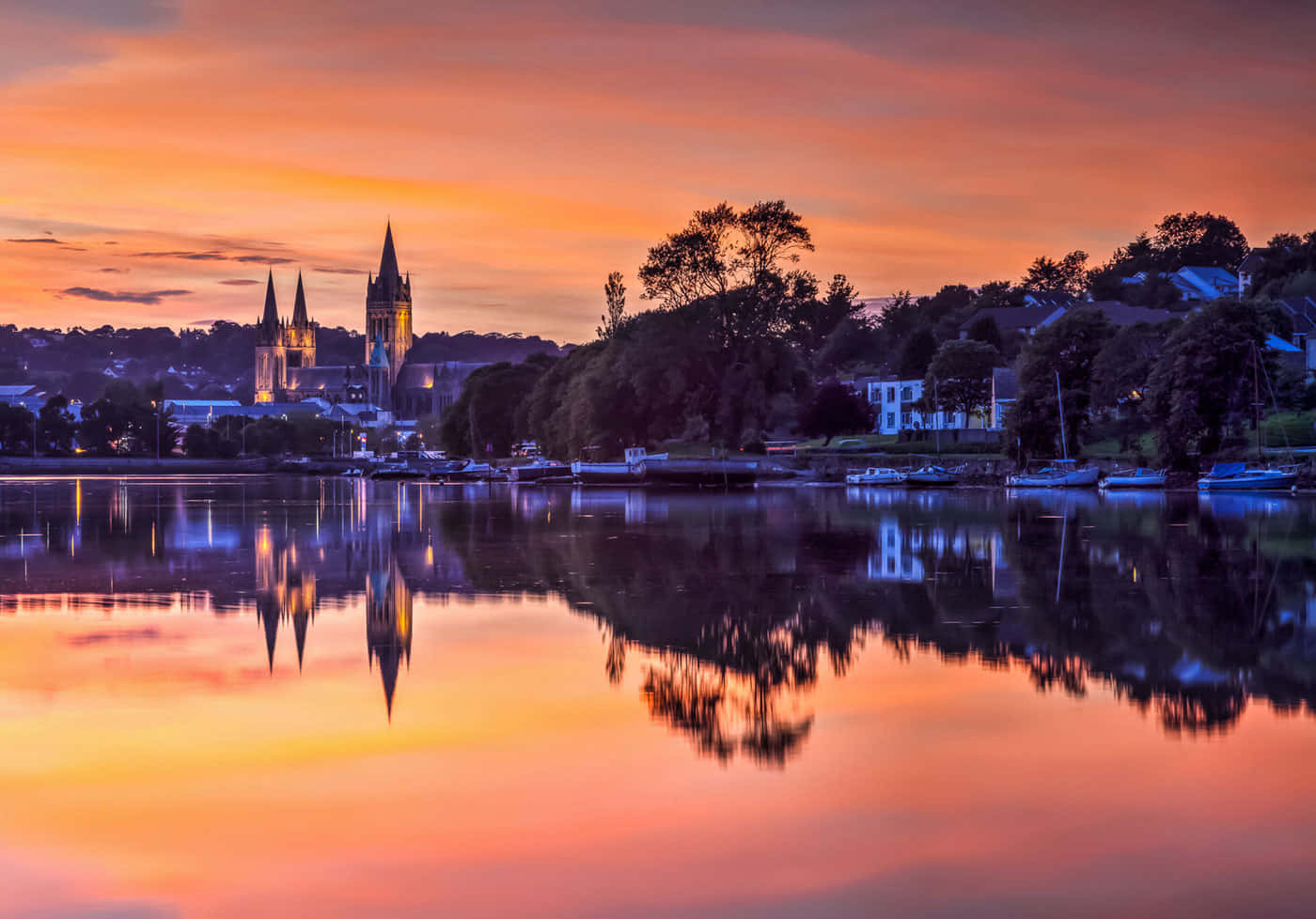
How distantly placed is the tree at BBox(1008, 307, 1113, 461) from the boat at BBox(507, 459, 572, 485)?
101 ft

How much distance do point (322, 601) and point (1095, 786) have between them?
13903 mm

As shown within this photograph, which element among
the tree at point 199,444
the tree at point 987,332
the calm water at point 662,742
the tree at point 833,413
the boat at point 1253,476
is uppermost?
the tree at point 987,332

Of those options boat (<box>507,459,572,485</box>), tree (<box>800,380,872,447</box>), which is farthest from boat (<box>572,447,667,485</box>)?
tree (<box>800,380,872,447</box>)

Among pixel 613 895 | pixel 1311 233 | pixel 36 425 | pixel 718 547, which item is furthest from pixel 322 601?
pixel 36 425

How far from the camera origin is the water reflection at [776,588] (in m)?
14.1

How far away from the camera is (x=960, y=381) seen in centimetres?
10381

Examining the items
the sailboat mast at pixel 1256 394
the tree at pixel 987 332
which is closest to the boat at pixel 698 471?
the sailboat mast at pixel 1256 394

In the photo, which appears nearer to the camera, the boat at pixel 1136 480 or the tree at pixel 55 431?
the boat at pixel 1136 480

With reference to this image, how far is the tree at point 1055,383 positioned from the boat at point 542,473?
30.6 meters

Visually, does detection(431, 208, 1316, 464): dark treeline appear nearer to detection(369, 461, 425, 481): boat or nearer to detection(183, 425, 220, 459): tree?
detection(369, 461, 425, 481): boat

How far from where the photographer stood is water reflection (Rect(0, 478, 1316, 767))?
555 inches

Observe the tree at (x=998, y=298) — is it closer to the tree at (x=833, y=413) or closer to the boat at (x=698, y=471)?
the tree at (x=833, y=413)

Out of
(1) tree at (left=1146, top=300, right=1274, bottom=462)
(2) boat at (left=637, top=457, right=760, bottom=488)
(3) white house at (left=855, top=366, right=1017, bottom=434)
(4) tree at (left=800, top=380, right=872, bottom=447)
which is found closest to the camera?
(1) tree at (left=1146, top=300, right=1274, bottom=462)

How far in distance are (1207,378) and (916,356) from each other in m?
57.1
